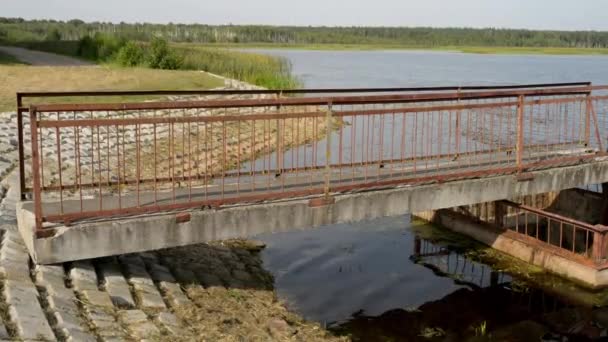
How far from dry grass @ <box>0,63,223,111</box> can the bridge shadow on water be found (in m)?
12.0

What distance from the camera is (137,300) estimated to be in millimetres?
6629

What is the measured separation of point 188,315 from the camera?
Result: 663 centimetres

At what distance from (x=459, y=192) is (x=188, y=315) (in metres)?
4.16

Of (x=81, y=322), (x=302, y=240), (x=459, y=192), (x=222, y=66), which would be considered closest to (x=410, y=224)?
(x=302, y=240)

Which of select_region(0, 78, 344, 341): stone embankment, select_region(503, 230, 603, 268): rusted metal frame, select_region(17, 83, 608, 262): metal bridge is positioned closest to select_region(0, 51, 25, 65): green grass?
select_region(17, 83, 608, 262): metal bridge

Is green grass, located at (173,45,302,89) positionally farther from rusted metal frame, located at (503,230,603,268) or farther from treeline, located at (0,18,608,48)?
treeline, located at (0,18,608,48)

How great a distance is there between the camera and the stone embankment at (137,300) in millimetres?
5730

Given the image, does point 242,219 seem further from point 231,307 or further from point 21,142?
point 21,142

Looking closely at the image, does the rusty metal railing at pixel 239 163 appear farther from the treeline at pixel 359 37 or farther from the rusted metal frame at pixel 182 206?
the treeline at pixel 359 37

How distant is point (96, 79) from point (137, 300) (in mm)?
21590

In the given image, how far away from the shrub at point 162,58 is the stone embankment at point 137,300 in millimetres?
23482

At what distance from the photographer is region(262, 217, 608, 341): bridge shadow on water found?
27.8 feet

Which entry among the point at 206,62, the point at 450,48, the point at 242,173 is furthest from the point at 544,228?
the point at 450,48

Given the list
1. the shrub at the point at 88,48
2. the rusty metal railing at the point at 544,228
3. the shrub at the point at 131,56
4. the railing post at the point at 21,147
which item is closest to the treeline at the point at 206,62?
the shrub at the point at 131,56
